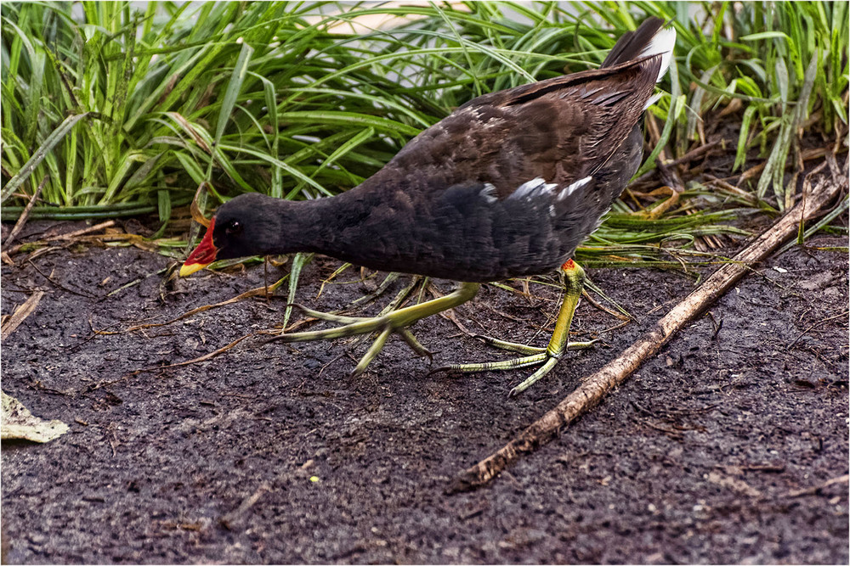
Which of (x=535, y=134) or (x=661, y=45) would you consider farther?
(x=661, y=45)

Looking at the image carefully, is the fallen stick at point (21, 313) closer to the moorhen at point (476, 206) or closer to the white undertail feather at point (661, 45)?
the moorhen at point (476, 206)

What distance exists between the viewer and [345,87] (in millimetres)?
4336

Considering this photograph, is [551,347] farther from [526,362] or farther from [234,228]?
[234,228]

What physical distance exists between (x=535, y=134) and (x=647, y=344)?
2.85 feet

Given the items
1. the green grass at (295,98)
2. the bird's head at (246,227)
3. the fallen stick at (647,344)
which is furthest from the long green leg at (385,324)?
the green grass at (295,98)

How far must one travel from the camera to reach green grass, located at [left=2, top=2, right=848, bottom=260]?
12.6 ft

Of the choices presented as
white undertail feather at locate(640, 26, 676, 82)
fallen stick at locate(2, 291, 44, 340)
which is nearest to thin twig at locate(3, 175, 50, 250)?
fallen stick at locate(2, 291, 44, 340)

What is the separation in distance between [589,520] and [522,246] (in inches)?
38.0

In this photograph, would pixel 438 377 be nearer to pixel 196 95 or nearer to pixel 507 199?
pixel 507 199

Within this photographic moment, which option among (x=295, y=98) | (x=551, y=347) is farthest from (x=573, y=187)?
(x=295, y=98)

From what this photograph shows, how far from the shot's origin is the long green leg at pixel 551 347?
113 inches

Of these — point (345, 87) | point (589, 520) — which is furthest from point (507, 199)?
point (345, 87)

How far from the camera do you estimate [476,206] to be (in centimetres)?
252

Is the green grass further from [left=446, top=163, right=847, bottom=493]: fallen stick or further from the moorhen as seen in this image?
the moorhen
